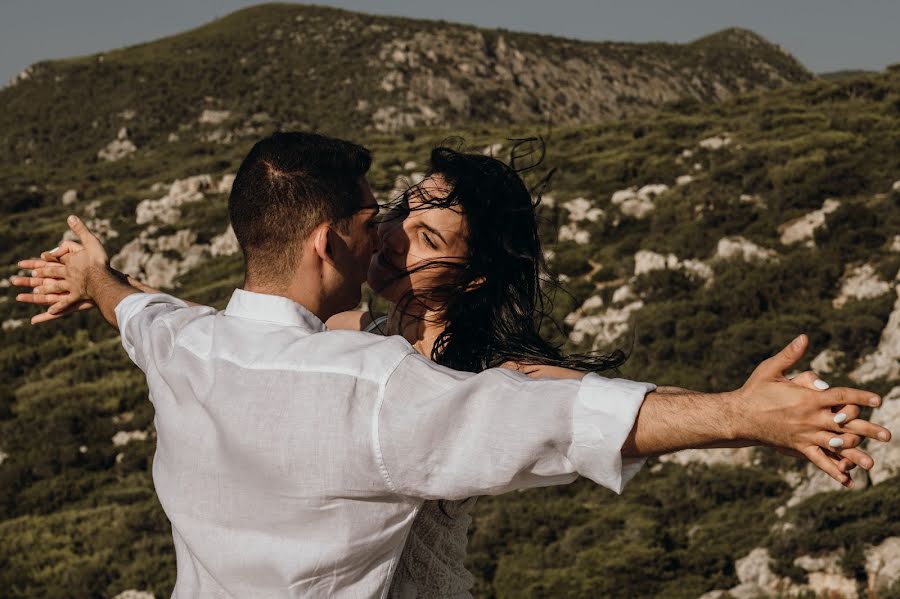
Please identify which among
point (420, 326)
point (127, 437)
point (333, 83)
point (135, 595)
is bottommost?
point (127, 437)

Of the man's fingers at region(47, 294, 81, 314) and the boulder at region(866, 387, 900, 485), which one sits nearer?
the man's fingers at region(47, 294, 81, 314)

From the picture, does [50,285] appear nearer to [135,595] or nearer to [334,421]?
[334,421]

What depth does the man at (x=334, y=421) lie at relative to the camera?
1552 millimetres

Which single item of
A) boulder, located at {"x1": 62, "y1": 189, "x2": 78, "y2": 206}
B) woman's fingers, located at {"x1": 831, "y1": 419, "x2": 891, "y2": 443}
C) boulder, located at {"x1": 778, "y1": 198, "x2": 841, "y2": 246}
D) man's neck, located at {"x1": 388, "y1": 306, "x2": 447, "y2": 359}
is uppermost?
woman's fingers, located at {"x1": 831, "y1": 419, "x2": 891, "y2": 443}

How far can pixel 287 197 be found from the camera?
203 cm

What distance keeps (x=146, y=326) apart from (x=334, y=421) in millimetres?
861

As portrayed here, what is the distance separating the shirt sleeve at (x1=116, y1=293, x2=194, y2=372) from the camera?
2.10m

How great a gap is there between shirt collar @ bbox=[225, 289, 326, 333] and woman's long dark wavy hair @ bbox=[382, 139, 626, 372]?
0.75m

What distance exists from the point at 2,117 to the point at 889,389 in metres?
76.1

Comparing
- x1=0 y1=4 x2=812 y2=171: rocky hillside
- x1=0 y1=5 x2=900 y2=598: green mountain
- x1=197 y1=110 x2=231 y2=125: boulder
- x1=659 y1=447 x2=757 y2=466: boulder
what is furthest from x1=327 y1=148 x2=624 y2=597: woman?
x1=197 y1=110 x2=231 y2=125: boulder

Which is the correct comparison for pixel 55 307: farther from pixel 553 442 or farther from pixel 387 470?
pixel 553 442

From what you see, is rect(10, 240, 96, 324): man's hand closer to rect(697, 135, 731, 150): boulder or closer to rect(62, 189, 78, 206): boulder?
rect(697, 135, 731, 150): boulder

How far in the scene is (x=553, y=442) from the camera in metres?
1.58

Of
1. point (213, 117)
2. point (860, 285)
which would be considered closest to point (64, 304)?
point (860, 285)
